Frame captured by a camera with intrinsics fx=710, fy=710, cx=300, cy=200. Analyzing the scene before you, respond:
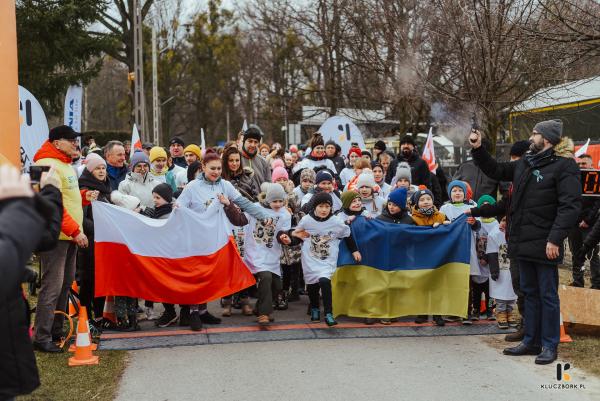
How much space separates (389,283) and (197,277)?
2.18 meters

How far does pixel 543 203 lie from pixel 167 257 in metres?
3.91

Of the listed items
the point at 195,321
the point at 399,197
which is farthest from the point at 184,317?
the point at 399,197

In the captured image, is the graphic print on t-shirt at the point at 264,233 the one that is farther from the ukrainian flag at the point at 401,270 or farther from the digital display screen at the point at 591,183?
the digital display screen at the point at 591,183

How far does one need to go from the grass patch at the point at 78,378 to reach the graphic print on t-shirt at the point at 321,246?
236cm

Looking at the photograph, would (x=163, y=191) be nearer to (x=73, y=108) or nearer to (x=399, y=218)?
(x=399, y=218)

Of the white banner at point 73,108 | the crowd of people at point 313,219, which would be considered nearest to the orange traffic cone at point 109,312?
the crowd of people at point 313,219

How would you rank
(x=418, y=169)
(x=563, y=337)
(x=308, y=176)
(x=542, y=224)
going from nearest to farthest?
(x=542, y=224) < (x=563, y=337) < (x=308, y=176) < (x=418, y=169)

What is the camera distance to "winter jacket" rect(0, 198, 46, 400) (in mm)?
2760

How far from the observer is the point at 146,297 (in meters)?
7.55

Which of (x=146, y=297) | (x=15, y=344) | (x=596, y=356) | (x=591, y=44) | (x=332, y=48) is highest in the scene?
(x=332, y=48)

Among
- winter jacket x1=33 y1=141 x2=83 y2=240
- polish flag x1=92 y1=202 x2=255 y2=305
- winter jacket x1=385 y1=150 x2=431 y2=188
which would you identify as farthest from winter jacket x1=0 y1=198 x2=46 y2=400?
winter jacket x1=385 y1=150 x2=431 y2=188

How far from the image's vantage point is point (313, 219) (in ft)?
26.1

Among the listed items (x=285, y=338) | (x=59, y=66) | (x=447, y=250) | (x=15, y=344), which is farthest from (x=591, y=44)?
(x=59, y=66)

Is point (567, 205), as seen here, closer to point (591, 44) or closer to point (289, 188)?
point (591, 44)
